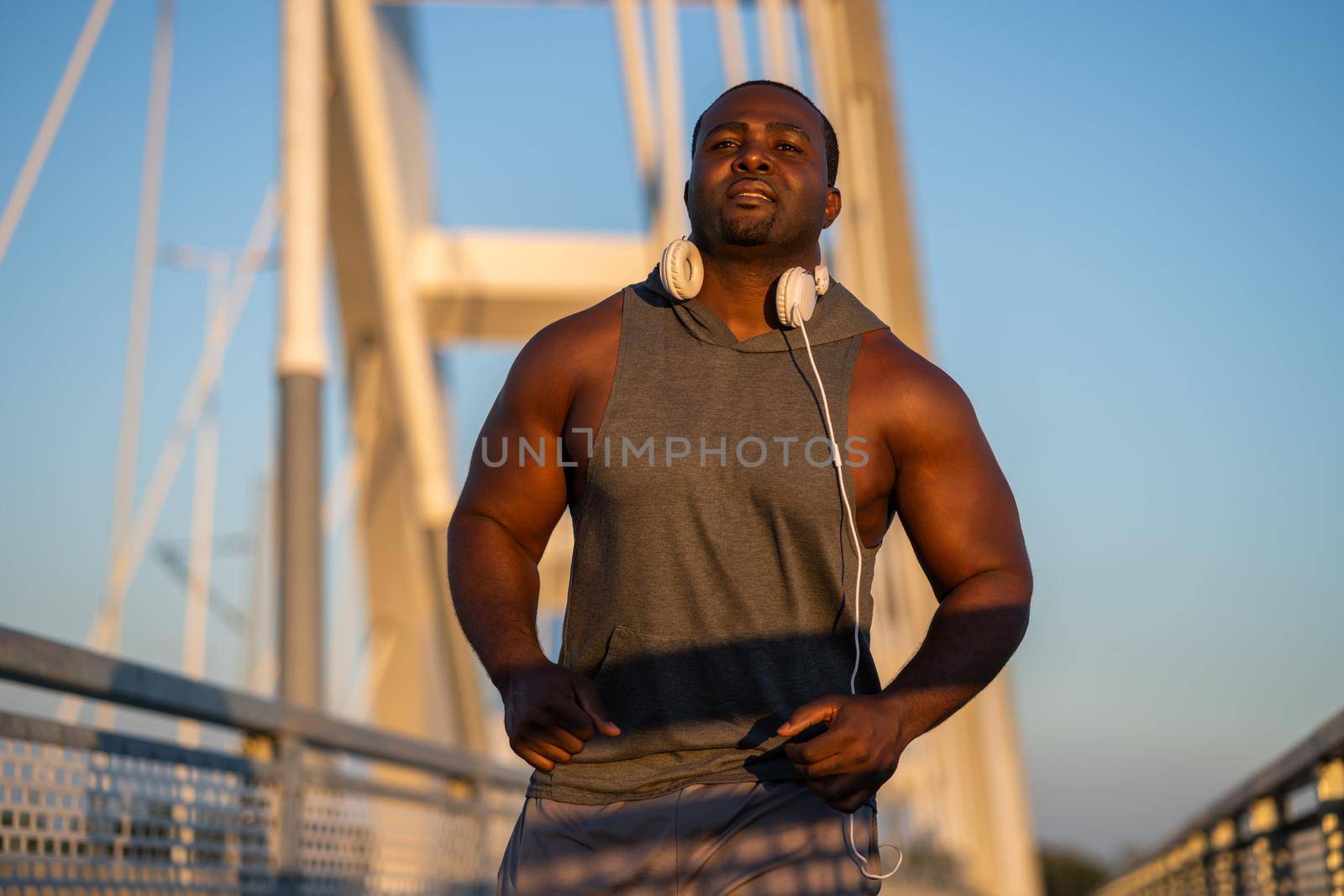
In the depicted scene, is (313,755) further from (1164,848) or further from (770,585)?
(1164,848)

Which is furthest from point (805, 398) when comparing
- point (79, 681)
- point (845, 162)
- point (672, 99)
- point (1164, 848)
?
point (845, 162)

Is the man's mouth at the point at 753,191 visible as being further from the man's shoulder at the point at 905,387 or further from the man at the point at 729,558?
the man's shoulder at the point at 905,387

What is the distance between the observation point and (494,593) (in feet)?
9.27

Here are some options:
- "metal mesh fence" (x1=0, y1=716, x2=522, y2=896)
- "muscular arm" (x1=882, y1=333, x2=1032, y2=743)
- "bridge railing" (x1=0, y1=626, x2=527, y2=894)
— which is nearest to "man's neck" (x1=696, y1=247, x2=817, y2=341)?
"muscular arm" (x1=882, y1=333, x2=1032, y2=743)

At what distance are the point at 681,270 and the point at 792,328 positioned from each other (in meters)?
0.20

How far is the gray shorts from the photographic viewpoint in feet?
8.59

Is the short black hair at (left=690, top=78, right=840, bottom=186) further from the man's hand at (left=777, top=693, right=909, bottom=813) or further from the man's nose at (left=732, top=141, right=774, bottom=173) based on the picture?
the man's hand at (left=777, top=693, right=909, bottom=813)

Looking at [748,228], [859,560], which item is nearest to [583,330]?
[748,228]

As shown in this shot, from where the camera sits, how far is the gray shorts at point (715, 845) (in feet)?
8.59

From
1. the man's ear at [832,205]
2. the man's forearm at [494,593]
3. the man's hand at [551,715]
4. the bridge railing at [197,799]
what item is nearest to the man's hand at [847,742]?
the man's hand at [551,715]

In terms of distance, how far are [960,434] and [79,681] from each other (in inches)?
75.7

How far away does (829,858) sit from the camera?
2.64 m

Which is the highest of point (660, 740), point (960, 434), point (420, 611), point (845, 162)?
point (845, 162)

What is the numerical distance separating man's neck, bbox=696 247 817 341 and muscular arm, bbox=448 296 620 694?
177 mm
